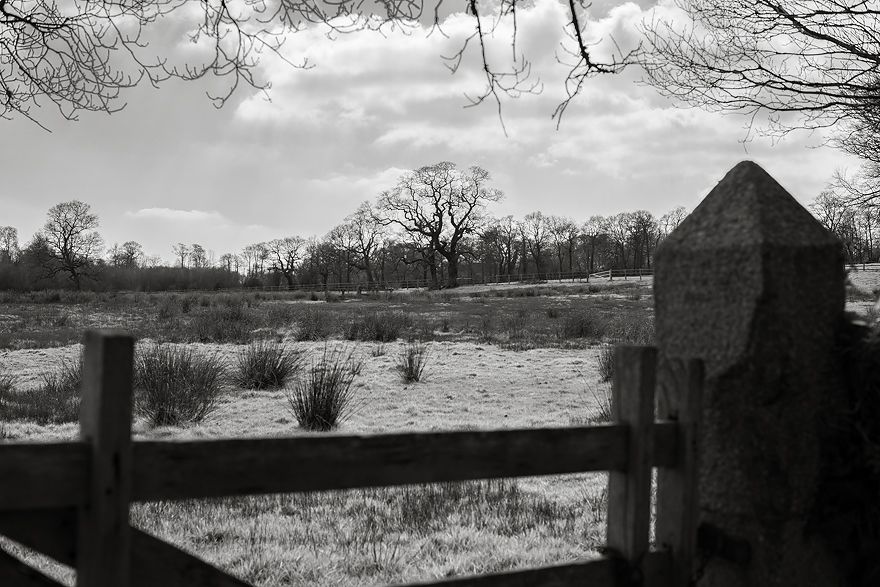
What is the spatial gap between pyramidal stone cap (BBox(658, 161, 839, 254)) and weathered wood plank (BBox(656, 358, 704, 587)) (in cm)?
45

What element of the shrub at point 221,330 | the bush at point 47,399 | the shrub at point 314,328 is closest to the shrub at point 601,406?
the bush at point 47,399

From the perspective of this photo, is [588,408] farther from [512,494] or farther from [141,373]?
[141,373]

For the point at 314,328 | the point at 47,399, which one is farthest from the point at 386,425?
the point at 314,328

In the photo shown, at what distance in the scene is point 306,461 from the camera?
1.60 metres

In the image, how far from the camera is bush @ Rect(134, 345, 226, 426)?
290 inches

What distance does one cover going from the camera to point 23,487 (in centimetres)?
134

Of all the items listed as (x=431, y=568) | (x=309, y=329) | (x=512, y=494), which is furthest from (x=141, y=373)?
(x=309, y=329)

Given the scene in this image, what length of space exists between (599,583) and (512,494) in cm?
297

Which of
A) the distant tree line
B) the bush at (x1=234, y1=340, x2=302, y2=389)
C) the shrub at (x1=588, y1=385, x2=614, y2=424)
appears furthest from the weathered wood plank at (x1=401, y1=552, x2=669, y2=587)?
the distant tree line

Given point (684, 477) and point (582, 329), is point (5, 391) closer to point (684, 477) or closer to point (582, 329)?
point (684, 477)

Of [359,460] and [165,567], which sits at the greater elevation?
[359,460]

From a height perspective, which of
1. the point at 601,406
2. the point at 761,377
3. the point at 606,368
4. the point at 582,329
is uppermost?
the point at 761,377

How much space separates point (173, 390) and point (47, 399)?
2.15 meters

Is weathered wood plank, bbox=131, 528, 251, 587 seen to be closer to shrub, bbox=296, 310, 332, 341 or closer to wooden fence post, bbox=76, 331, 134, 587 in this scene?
wooden fence post, bbox=76, 331, 134, 587
